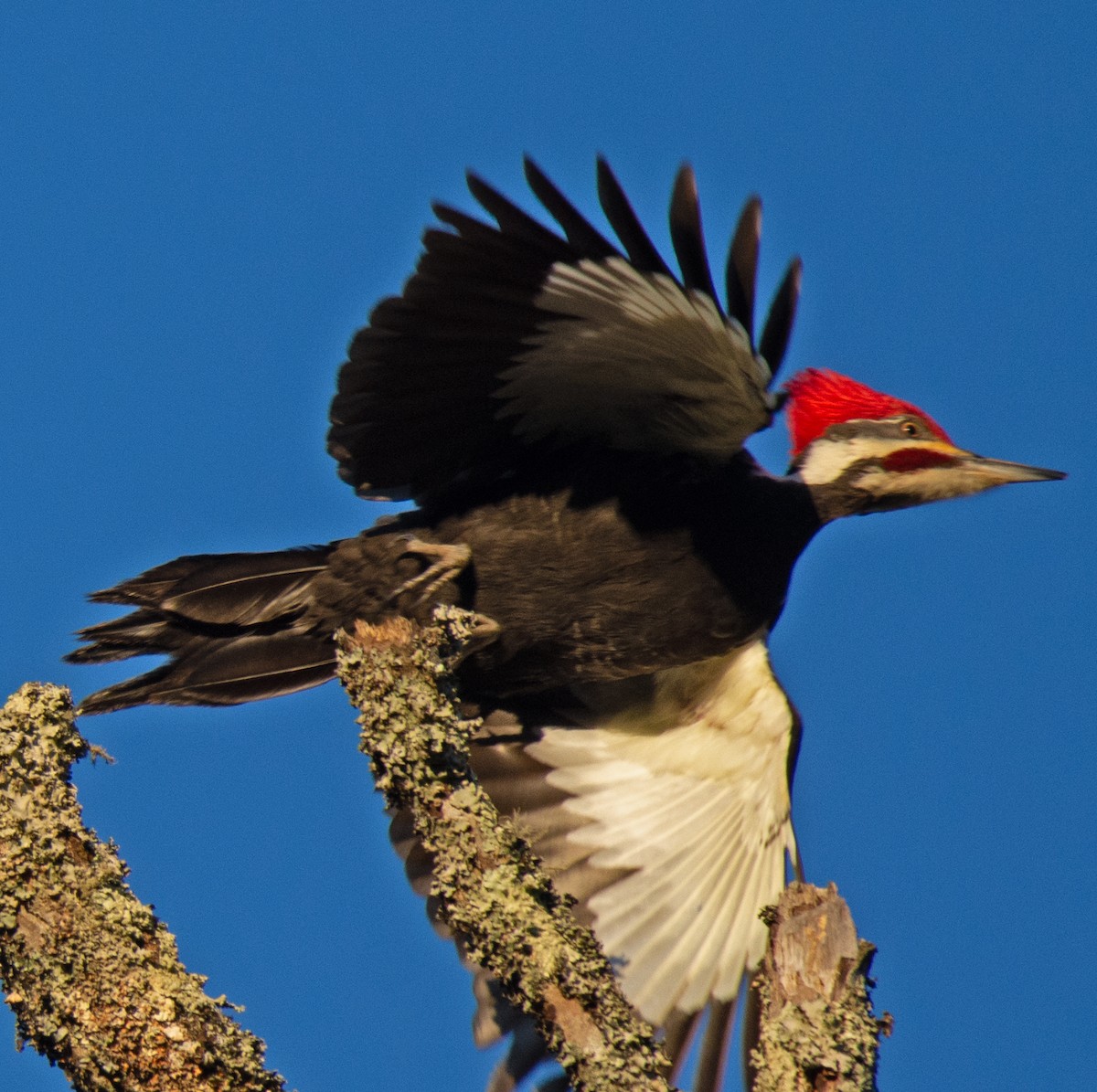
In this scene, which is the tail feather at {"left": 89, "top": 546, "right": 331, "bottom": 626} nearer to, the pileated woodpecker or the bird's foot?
the pileated woodpecker

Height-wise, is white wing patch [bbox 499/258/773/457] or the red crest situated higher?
the red crest

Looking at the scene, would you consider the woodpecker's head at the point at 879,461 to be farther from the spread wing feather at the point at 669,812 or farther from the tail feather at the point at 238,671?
the tail feather at the point at 238,671

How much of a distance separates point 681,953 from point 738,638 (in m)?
1.16

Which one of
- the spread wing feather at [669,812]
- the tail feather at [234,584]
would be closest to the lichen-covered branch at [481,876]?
the tail feather at [234,584]

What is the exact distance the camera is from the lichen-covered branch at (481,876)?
3.07m

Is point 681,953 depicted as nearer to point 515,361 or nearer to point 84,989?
point 515,361

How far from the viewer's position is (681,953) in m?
5.59

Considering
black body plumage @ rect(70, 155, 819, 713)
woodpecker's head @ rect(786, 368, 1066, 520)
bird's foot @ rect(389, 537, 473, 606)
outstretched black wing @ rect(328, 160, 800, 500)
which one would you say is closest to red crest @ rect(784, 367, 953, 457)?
woodpecker's head @ rect(786, 368, 1066, 520)

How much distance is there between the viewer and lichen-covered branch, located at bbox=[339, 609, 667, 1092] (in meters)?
3.07

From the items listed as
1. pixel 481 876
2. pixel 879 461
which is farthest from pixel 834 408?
pixel 481 876

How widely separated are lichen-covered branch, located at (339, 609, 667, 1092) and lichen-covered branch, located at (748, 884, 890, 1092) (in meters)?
0.25

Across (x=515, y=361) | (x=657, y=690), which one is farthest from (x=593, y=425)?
(x=657, y=690)

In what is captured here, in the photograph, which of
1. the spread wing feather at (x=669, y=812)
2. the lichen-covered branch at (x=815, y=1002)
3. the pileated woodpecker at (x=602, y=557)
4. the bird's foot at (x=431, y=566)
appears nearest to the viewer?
the lichen-covered branch at (x=815, y=1002)

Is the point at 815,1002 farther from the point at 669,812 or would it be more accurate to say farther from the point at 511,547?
the point at 669,812
